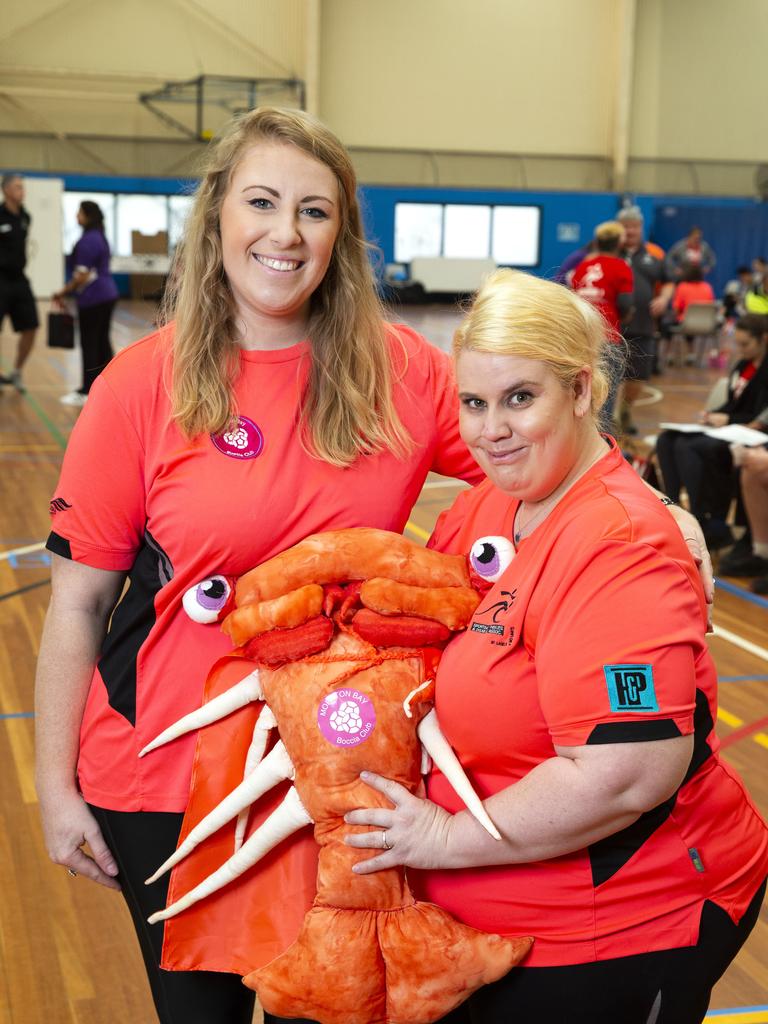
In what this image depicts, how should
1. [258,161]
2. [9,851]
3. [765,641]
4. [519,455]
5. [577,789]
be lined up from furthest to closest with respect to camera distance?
[765,641], [9,851], [258,161], [519,455], [577,789]

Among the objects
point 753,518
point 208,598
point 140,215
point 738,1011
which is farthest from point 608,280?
point 140,215

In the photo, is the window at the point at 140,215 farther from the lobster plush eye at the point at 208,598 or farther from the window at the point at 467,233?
the lobster plush eye at the point at 208,598

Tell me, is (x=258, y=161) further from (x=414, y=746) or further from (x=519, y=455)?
(x=414, y=746)

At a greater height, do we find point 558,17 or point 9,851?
point 558,17

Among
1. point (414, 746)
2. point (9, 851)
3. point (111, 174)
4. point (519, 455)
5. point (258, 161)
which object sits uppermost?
point (111, 174)

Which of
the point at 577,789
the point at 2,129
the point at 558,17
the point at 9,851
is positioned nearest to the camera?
the point at 577,789

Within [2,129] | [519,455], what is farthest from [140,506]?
[2,129]

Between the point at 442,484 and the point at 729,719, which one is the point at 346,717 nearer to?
the point at 729,719

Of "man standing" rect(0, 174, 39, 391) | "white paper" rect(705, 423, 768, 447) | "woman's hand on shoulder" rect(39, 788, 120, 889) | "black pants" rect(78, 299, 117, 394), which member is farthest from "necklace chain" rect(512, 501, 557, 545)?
"man standing" rect(0, 174, 39, 391)

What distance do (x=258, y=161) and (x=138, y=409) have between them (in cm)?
39

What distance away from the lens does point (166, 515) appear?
1673 millimetres

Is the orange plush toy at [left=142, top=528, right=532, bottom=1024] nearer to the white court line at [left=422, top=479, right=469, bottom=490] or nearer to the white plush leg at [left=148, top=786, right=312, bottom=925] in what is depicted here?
the white plush leg at [left=148, top=786, right=312, bottom=925]

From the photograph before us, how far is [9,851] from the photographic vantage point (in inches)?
135

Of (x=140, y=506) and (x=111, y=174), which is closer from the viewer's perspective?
(x=140, y=506)
